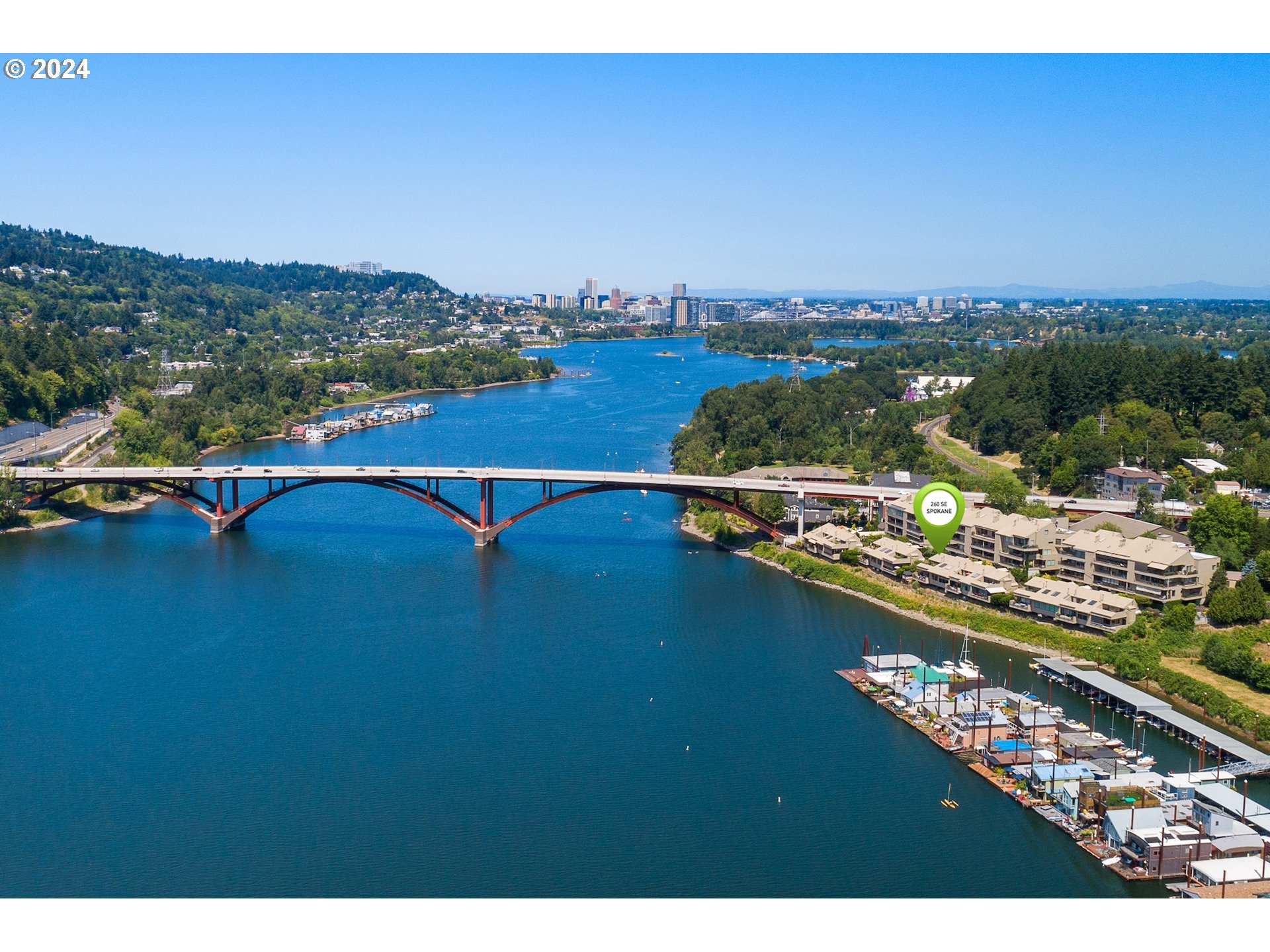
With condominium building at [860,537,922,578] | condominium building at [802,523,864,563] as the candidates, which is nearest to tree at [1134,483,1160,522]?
condominium building at [860,537,922,578]

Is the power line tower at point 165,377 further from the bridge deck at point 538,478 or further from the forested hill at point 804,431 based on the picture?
the forested hill at point 804,431

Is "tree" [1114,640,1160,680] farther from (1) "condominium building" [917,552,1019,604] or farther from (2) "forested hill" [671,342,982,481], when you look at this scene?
(2) "forested hill" [671,342,982,481]

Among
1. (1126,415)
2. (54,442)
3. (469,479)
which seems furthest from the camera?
(54,442)

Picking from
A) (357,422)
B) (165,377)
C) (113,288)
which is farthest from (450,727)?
(113,288)

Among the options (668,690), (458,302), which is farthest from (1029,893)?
(458,302)

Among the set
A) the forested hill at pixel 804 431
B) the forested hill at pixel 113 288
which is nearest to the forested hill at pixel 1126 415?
the forested hill at pixel 804 431

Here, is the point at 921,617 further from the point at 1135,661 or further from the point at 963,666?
the point at 1135,661
